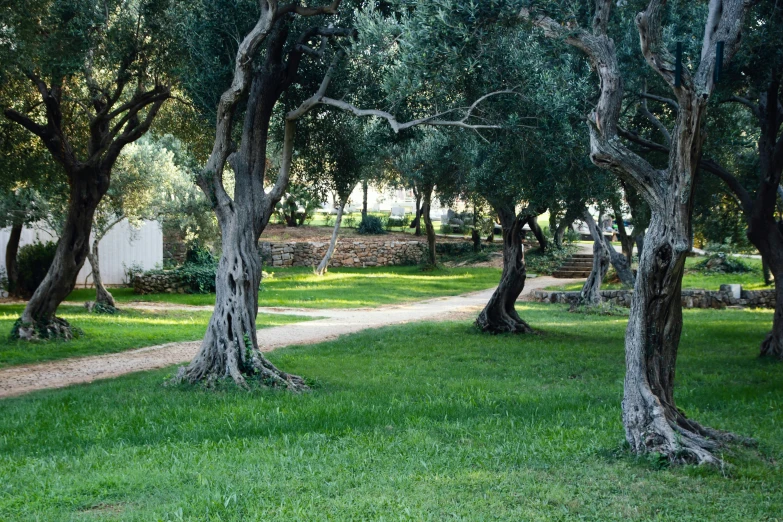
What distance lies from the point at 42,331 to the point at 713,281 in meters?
22.6

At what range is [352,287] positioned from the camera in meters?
27.5

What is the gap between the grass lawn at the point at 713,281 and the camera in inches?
1045

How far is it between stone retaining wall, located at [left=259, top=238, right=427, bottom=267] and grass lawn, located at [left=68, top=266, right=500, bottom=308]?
112 cm

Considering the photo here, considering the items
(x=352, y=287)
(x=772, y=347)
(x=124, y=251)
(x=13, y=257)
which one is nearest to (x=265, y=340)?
(x=772, y=347)

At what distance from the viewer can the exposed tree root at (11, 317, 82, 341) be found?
48.5 ft

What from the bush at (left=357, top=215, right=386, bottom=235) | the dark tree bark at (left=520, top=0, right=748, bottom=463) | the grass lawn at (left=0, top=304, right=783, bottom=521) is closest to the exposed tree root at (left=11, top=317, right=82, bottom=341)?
the grass lawn at (left=0, top=304, right=783, bottom=521)

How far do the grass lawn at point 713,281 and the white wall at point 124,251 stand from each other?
1373cm

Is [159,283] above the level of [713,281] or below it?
above

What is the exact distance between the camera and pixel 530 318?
1984cm

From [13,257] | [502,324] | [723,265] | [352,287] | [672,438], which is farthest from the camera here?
[723,265]

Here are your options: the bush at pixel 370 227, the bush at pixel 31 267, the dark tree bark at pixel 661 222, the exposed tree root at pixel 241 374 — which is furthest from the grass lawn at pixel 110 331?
the bush at pixel 370 227

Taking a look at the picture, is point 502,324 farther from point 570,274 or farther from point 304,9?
point 570,274

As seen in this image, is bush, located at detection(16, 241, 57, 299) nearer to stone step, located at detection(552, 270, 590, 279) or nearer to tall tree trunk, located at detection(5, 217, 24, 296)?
tall tree trunk, located at detection(5, 217, 24, 296)

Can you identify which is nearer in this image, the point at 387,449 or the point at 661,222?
the point at 661,222
